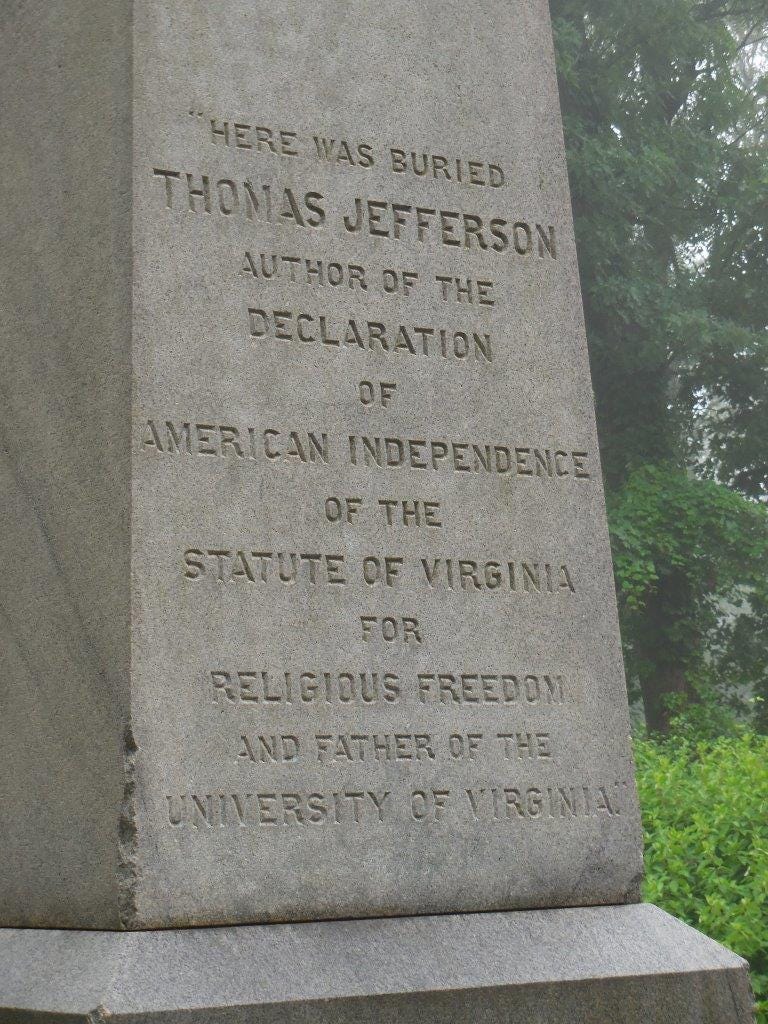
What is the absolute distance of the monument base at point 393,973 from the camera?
2.82 metres

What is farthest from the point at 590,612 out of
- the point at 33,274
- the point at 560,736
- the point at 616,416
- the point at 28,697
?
the point at 616,416

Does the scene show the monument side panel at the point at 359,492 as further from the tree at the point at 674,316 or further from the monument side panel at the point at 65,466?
the tree at the point at 674,316

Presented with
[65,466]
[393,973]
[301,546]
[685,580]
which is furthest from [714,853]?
[685,580]

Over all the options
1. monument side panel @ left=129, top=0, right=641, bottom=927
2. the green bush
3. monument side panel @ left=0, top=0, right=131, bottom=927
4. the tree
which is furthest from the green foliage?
monument side panel @ left=0, top=0, right=131, bottom=927

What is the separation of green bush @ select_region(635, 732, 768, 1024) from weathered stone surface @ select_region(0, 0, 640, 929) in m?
1.68

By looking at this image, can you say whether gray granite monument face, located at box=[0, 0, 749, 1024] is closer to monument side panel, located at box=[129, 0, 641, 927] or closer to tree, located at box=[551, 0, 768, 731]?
monument side panel, located at box=[129, 0, 641, 927]

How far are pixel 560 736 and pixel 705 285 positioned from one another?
61.0 ft

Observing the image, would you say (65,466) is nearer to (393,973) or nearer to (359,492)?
(359,492)

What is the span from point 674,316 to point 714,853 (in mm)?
14245

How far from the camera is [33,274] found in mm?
3682

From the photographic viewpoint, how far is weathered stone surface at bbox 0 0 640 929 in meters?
3.20

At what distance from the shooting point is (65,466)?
11.3 feet

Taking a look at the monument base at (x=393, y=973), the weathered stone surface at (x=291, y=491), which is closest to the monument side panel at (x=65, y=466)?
the weathered stone surface at (x=291, y=491)

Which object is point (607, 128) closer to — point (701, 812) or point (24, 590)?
point (701, 812)
